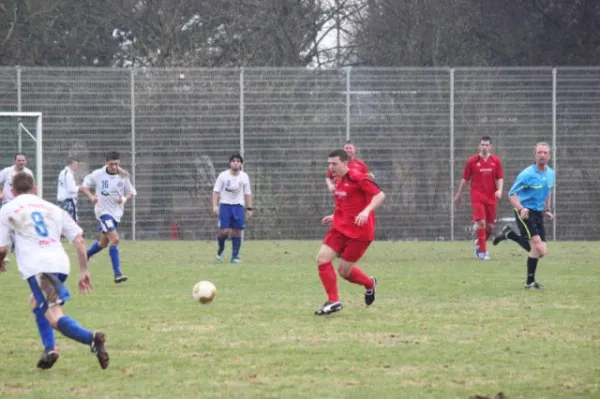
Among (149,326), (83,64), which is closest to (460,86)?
(83,64)

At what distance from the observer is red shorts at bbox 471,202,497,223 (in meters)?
20.7

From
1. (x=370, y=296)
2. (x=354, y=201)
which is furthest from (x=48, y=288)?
(x=370, y=296)

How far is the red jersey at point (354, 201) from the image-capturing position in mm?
12320

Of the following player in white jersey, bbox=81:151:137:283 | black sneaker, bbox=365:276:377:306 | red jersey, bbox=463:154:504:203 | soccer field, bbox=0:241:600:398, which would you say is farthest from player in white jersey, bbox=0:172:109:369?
red jersey, bbox=463:154:504:203

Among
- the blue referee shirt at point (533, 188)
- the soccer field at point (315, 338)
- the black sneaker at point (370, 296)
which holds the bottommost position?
the soccer field at point (315, 338)

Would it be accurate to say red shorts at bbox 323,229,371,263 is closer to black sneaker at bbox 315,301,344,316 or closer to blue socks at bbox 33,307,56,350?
black sneaker at bbox 315,301,344,316

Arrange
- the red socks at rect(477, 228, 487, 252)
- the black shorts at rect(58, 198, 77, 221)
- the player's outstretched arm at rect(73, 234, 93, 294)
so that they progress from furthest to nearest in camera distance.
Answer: the black shorts at rect(58, 198, 77, 221) → the red socks at rect(477, 228, 487, 252) → the player's outstretched arm at rect(73, 234, 93, 294)

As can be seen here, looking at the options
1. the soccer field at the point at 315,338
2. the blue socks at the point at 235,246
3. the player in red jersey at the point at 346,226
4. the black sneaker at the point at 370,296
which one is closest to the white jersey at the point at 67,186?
the blue socks at the point at 235,246

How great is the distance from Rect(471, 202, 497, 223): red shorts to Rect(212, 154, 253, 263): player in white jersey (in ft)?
13.2

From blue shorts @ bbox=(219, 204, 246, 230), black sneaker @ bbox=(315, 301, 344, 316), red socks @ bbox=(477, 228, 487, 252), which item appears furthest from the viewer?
blue shorts @ bbox=(219, 204, 246, 230)

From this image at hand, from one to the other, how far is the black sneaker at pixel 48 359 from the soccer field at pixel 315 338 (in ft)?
0.42

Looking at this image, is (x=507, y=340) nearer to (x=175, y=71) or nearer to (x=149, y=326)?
(x=149, y=326)

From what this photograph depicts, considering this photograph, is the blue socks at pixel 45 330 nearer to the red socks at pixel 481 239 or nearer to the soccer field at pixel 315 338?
the soccer field at pixel 315 338

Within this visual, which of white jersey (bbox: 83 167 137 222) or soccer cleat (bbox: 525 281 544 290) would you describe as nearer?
soccer cleat (bbox: 525 281 544 290)
